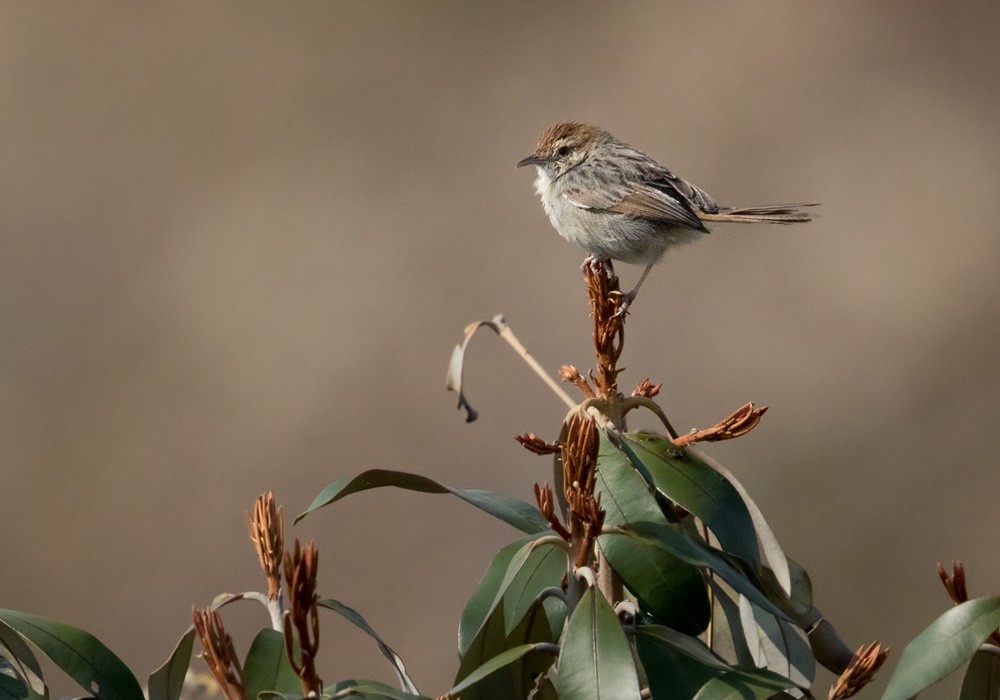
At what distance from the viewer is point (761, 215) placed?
4.18m

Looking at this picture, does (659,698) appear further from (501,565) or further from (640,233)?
(640,233)

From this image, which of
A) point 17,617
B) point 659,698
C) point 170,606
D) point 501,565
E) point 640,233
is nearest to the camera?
point 659,698

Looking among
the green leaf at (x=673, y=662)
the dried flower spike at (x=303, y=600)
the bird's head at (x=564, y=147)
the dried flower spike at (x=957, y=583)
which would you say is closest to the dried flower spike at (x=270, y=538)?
the dried flower spike at (x=303, y=600)

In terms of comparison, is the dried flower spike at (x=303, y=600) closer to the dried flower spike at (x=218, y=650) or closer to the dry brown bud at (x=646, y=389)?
the dried flower spike at (x=218, y=650)

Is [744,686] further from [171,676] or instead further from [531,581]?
[171,676]

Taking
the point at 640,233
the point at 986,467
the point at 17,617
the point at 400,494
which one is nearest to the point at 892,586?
the point at 986,467

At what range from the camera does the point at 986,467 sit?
25.1 ft

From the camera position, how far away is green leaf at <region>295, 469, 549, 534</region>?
5.67ft

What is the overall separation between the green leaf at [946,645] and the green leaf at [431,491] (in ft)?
1.97

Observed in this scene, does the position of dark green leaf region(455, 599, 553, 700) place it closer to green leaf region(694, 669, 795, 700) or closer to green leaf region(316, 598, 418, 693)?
green leaf region(316, 598, 418, 693)

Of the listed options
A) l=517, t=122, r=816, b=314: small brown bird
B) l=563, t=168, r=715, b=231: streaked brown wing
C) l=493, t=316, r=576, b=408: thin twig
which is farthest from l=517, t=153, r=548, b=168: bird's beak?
l=493, t=316, r=576, b=408: thin twig

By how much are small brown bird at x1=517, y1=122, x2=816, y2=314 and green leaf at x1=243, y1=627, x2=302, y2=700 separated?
111 inches

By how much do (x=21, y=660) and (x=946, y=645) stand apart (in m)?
1.37

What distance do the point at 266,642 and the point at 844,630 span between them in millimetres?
5826
